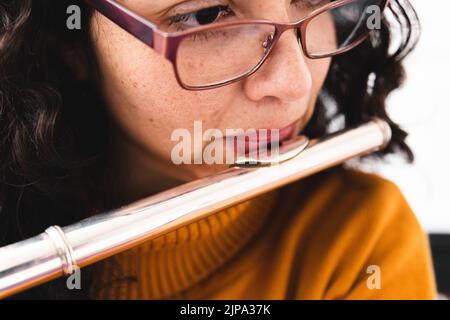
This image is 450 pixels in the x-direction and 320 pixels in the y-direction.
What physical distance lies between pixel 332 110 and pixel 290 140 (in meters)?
A: 0.33

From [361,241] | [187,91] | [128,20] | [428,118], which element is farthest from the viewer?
[428,118]

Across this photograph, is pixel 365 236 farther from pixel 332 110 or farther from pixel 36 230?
pixel 36 230

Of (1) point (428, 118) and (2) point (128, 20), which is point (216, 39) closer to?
(2) point (128, 20)

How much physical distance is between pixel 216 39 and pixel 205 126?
14cm

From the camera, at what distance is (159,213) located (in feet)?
2.60

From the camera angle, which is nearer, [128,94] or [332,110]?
[128,94]

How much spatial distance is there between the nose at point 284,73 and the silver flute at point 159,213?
108mm

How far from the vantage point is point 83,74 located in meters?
0.95

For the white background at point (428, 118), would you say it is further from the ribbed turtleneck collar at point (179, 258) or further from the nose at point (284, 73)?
the nose at point (284, 73)

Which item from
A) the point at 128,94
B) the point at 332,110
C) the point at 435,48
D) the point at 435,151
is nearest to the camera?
the point at 128,94

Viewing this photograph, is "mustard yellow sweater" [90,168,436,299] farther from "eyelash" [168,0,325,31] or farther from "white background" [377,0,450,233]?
"eyelash" [168,0,325,31]

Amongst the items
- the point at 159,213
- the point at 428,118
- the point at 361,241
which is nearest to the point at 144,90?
the point at 159,213

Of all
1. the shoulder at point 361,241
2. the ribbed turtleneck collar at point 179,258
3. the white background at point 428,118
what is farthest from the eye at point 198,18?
the white background at point 428,118

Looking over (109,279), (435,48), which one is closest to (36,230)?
(109,279)
